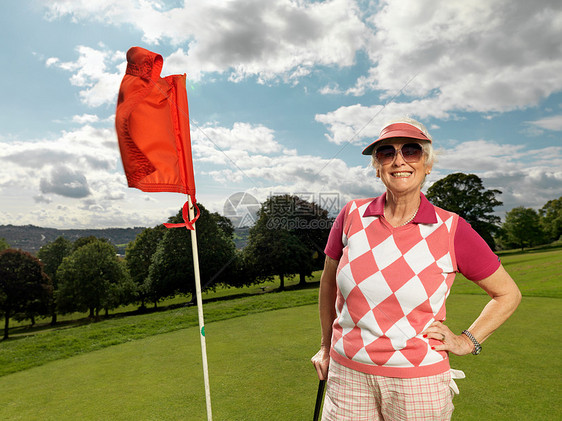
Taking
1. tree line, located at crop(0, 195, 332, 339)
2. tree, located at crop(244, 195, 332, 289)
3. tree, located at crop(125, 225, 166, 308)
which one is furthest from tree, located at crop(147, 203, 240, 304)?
tree, located at crop(125, 225, 166, 308)

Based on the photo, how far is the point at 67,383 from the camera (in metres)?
4.25

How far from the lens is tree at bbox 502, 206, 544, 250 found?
41.0 meters

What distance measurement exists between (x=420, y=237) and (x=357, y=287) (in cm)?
37

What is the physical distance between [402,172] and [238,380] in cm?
309

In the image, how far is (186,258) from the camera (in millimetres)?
23172

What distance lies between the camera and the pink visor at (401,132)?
1603mm

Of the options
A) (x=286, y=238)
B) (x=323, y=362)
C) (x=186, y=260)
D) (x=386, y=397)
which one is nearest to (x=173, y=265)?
(x=186, y=260)

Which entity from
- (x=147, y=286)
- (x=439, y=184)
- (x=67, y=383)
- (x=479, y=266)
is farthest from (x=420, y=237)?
(x=439, y=184)

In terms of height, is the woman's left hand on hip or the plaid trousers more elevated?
the woman's left hand on hip

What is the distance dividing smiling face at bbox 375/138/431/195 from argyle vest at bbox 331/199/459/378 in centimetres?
18

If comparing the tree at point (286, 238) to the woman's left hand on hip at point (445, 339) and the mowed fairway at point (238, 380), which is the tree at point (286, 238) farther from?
the woman's left hand on hip at point (445, 339)

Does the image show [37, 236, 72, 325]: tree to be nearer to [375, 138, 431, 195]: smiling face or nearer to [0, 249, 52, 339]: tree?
[0, 249, 52, 339]: tree

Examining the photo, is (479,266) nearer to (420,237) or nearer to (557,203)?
(420,237)

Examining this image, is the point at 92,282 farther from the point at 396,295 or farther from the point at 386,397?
the point at 396,295
